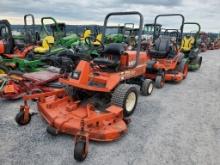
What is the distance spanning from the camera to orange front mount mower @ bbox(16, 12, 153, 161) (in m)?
3.72

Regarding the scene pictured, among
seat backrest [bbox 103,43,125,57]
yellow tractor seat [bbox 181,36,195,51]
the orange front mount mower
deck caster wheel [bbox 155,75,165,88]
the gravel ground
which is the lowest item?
the gravel ground

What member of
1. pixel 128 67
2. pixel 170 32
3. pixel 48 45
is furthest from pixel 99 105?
pixel 170 32

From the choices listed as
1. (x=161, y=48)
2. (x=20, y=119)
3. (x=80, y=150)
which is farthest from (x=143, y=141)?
(x=161, y=48)

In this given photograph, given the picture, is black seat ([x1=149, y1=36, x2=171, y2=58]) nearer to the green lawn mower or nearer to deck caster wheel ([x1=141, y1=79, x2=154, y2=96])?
the green lawn mower

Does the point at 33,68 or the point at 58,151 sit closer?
the point at 58,151

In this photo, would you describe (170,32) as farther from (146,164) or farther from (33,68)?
(146,164)

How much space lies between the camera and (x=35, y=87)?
5.60 metres

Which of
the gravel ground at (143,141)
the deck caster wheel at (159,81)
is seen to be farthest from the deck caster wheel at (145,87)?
the deck caster wheel at (159,81)

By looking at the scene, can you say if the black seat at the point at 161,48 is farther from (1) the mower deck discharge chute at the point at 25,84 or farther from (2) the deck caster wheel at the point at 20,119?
(2) the deck caster wheel at the point at 20,119

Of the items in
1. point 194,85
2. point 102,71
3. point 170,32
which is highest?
point 170,32

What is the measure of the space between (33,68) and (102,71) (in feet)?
11.4

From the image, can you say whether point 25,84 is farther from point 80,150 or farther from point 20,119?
point 80,150

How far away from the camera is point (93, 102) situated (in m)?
4.59

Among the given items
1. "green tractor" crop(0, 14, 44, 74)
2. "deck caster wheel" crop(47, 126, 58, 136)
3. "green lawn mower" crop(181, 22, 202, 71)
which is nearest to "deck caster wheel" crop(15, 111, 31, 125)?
"deck caster wheel" crop(47, 126, 58, 136)
